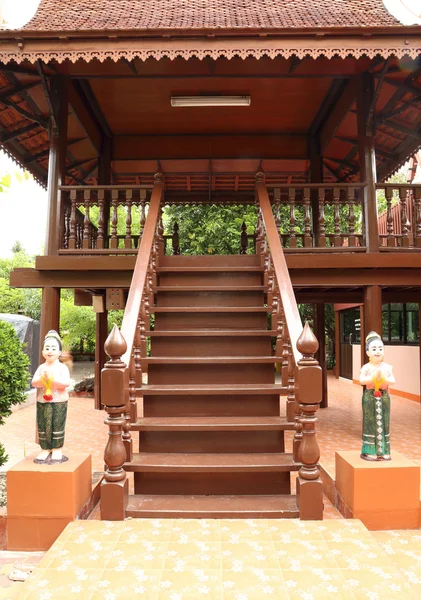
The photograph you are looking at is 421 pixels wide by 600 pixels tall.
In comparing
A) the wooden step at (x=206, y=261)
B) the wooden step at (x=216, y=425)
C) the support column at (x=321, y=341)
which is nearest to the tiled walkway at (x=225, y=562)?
the wooden step at (x=216, y=425)

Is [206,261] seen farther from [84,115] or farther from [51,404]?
[84,115]

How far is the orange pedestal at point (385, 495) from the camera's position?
296cm

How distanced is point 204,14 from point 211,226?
9655mm

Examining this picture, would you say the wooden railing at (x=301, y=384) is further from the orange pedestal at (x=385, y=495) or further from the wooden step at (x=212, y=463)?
the orange pedestal at (x=385, y=495)

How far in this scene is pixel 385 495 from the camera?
2.98m

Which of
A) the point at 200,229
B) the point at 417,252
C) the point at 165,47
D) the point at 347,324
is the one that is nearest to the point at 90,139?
the point at 165,47

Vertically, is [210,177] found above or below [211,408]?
above

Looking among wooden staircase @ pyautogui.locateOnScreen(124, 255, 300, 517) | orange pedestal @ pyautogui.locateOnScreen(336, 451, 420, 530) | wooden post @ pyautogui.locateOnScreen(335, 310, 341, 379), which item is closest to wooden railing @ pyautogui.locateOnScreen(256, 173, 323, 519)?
wooden staircase @ pyautogui.locateOnScreen(124, 255, 300, 517)

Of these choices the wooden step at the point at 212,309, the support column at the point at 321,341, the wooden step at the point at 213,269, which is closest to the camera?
the wooden step at the point at 212,309

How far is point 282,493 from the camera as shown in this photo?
3412 millimetres

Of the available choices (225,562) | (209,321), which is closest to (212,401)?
(209,321)

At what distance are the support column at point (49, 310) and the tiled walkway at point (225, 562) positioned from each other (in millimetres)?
3174

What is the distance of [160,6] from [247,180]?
446cm

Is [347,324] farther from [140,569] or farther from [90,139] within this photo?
[140,569]
